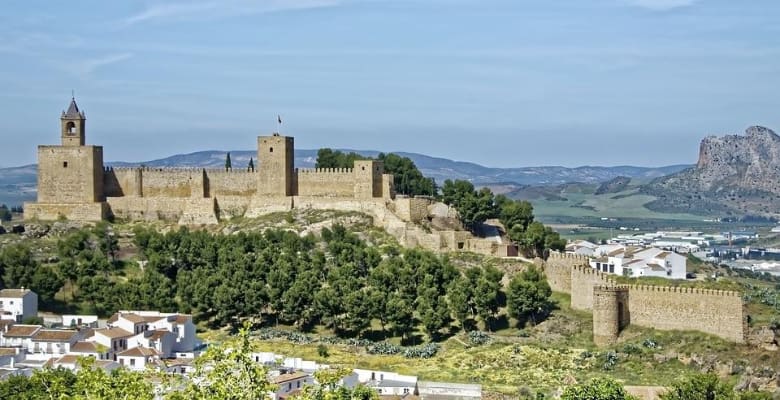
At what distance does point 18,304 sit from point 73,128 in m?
14.3

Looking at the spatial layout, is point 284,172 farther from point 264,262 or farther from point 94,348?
point 94,348

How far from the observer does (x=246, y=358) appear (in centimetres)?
1798

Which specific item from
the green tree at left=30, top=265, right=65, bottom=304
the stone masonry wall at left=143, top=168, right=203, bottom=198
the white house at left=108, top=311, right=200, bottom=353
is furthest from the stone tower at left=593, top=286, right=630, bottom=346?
the stone masonry wall at left=143, top=168, right=203, bottom=198

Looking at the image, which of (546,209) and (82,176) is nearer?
(82,176)

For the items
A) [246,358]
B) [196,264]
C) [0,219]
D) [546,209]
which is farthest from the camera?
[546,209]

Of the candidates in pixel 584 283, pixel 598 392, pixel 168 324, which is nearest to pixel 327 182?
pixel 168 324

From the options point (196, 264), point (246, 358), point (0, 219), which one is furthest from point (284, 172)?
point (246, 358)

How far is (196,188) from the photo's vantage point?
56.6 meters

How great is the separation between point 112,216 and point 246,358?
39.9 meters

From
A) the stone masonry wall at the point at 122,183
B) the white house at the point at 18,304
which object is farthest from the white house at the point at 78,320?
→ the stone masonry wall at the point at 122,183

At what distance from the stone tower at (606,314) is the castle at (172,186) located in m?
15.3

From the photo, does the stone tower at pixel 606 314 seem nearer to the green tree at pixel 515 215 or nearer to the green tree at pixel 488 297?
the green tree at pixel 488 297

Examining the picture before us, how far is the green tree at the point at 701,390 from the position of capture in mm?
31156

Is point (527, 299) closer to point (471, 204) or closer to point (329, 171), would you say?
point (471, 204)
